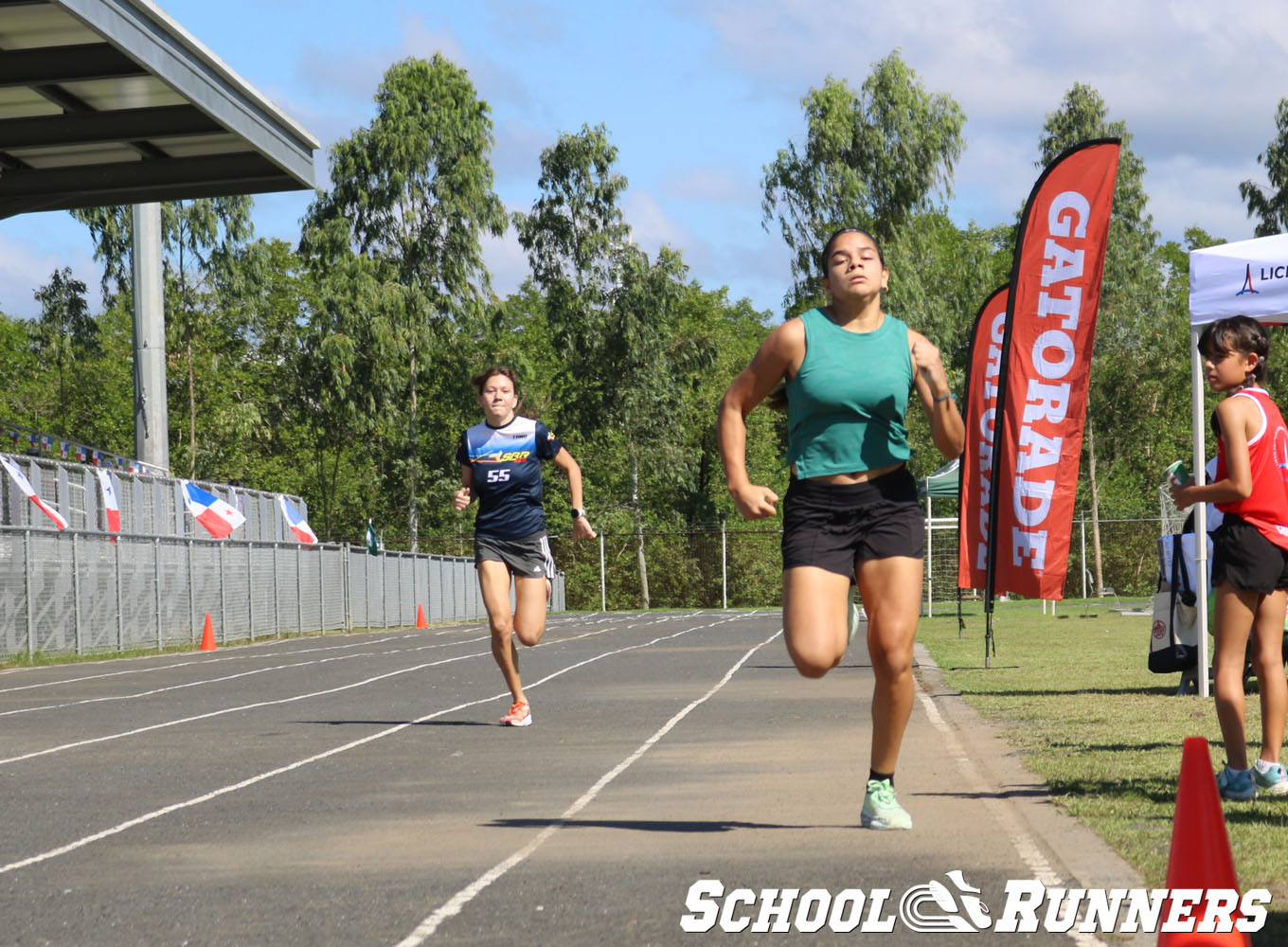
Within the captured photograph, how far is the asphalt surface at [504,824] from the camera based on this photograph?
196 inches

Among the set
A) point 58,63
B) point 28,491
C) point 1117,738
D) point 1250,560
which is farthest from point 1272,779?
point 28,491

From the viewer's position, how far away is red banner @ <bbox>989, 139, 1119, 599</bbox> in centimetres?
1168

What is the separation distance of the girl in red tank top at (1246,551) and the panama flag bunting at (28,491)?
1872 cm

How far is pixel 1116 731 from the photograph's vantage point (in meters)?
9.26

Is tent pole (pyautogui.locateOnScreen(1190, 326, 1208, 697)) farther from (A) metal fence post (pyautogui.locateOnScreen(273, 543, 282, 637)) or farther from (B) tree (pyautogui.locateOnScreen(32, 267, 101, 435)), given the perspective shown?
(B) tree (pyautogui.locateOnScreen(32, 267, 101, 435))

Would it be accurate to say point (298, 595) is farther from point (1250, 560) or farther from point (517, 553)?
point (1250, 560)

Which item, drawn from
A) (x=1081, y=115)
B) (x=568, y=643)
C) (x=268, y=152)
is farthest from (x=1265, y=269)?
(x=1081, y=115)

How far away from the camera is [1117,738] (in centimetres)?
891

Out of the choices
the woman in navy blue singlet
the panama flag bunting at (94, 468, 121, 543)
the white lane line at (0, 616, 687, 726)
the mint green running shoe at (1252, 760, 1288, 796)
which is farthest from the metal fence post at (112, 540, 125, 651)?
the mint green running shoe at (1252, 760, 1288, 796)

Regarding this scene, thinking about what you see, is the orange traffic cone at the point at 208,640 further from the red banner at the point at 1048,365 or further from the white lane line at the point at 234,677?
the red banner at the point at 1048,365

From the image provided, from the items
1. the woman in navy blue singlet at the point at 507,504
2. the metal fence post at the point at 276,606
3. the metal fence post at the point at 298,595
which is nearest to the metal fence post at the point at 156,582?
the metal fence post at the point at 276,606

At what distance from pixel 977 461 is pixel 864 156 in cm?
4084

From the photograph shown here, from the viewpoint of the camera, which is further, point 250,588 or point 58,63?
point 250,588

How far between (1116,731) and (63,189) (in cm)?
1689
